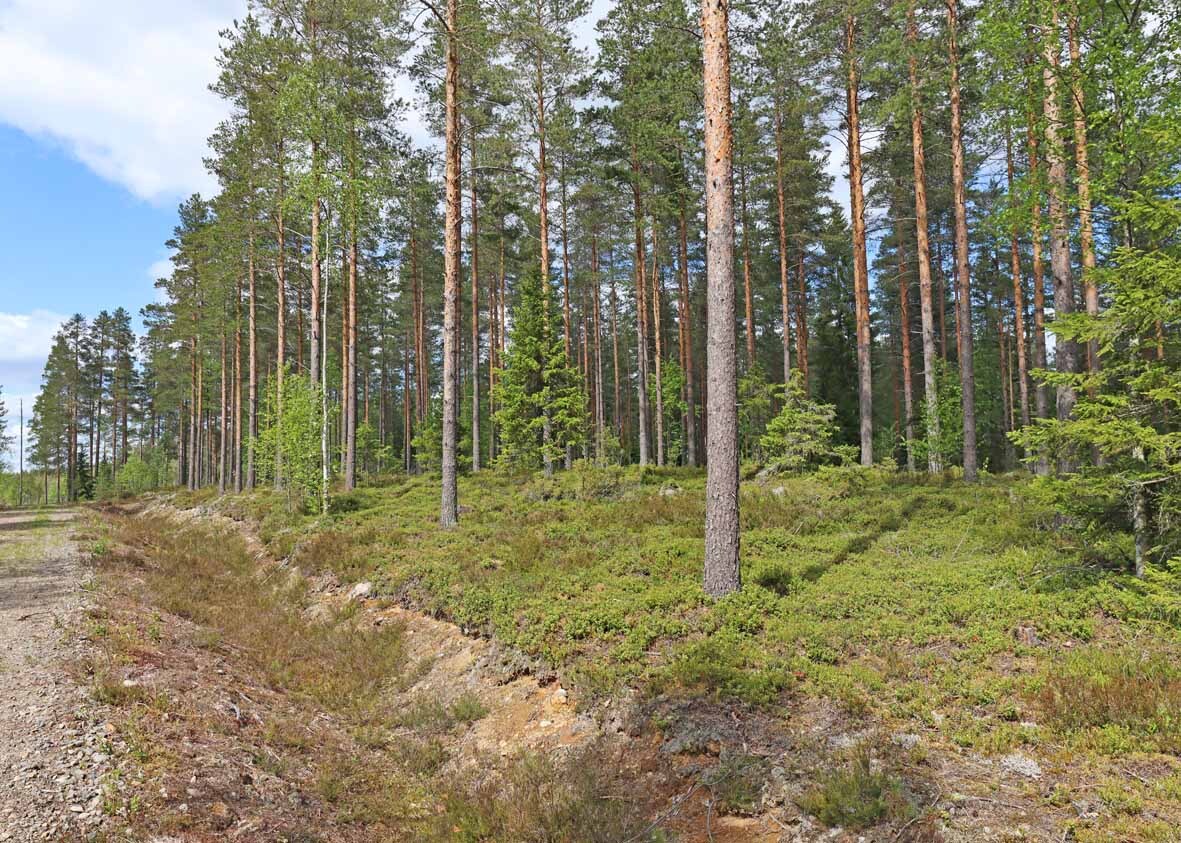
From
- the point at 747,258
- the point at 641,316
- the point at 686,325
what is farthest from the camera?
the point at 686,325

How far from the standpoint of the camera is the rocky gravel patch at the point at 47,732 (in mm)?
A: 4211

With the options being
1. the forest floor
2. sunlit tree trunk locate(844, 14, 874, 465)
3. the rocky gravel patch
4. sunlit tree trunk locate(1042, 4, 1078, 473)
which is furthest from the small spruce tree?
sunlit tree trunk locate(1042, 4, 1078, 473)

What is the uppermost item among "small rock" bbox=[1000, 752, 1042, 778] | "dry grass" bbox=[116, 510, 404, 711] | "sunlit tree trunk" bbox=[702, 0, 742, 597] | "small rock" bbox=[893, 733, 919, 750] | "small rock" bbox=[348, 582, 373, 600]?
"sunlit tree trunk" bbox=[702, 0, 742, 597]

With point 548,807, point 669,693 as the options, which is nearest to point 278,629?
point 548,807

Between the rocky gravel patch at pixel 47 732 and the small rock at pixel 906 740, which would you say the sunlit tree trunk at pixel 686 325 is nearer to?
the small rock at pixel 906 740

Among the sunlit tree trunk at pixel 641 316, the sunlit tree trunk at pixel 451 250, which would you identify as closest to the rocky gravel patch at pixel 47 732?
the sunlit tree trunk at pixel 451 250

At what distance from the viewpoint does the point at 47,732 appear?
525 centimetres

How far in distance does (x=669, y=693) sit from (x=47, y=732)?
611cm

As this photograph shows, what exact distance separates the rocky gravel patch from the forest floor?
0.86 ft

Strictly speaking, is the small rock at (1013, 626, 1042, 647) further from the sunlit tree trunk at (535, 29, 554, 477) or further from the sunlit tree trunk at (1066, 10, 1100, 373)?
the sunlit tree trunk at (535, 29, 554, 477)

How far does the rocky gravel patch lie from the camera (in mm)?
4211

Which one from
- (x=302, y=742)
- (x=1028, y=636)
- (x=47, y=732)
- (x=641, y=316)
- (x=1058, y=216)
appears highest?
(x=641, y=316)

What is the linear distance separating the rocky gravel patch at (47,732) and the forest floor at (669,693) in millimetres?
262

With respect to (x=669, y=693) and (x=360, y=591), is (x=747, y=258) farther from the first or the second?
(x=669, y=693)
